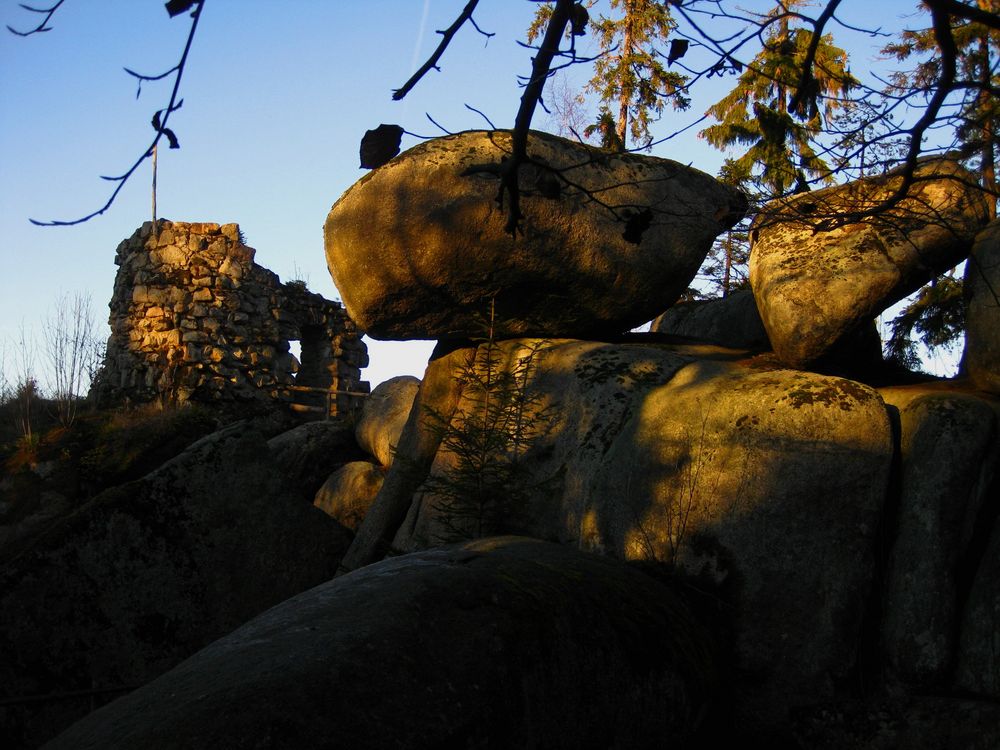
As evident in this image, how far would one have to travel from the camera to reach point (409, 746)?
125 inches

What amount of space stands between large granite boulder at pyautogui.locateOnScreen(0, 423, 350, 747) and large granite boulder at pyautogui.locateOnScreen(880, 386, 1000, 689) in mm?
4110

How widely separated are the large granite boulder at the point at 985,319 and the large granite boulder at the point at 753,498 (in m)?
0.91

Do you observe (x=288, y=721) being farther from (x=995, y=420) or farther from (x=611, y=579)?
(x=995, y=420)

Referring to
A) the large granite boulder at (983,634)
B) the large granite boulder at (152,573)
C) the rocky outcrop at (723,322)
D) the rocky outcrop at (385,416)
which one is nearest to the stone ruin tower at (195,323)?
the rocky outcrop at (385,416)

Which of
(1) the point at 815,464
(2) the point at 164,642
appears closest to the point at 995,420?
(1) the point at 815,464

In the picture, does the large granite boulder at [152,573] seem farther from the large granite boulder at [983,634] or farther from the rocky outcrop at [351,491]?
the large granite boulder at [983,634]

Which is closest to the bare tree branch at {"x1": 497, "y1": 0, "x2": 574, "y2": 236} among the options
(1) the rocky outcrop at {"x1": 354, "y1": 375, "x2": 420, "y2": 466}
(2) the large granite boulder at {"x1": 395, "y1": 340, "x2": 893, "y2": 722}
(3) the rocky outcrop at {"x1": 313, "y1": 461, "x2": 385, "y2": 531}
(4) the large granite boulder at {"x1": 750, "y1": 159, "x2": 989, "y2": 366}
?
(2) the large granite boulder at {"x1": 395, "y1": 340, "x2": 893, "y2": 722}

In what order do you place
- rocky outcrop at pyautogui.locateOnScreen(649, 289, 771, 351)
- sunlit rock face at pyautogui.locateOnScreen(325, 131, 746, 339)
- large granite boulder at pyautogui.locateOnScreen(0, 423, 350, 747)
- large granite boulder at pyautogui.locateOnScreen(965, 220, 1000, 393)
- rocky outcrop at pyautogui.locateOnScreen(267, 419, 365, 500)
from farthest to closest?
rocky outcrop at pyautogui.locateOnScreen(267, 419, 365, 500), rocky outcrop at pyautogui.locateOnScreen(649, 289, 771, 351), sunlit rock face at pyautogui.locateOnScreen(325, 131, 746, 339), large granite boulder at pyautogui.locateOnScreen(965, 220, 1000, 393), large granite boulder at pyautogui.locateOnScreen(0, 423, 350, 747)

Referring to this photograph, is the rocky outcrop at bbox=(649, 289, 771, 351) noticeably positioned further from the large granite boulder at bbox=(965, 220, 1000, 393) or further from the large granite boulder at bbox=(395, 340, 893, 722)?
the large granite boulder at bbox=(965, 220, 1000, 393)

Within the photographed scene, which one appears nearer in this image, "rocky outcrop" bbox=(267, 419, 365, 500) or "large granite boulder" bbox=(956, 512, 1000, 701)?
"large granite boulder" bbox=(956, 512, 1000, 701)

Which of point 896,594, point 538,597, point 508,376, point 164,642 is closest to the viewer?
point 538,597

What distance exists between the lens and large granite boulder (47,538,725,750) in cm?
309

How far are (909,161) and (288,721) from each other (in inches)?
108

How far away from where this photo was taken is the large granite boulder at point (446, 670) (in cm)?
309
